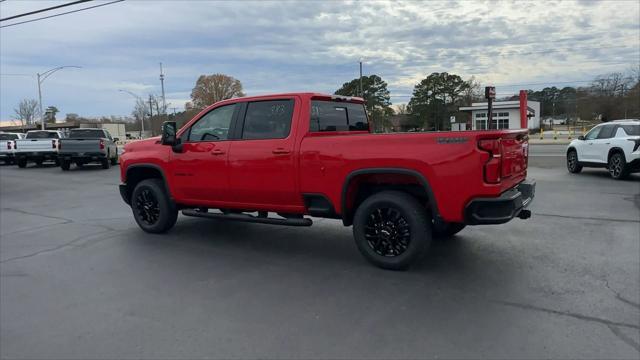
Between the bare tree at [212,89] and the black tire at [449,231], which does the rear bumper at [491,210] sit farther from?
the bare tree at [212,89]

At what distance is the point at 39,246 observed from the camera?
689cm

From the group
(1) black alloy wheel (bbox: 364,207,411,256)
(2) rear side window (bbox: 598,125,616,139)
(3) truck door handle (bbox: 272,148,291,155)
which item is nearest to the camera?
(1) black alloy wheel (bbox: 364,207,411,256)

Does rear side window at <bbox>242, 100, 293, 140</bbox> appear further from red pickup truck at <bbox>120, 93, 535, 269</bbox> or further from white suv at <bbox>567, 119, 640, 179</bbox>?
white suv at <bbox>567, 119, 640, 179</bbox>

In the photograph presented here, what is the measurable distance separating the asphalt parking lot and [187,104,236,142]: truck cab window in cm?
151

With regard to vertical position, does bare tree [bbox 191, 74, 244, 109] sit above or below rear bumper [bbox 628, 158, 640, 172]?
above

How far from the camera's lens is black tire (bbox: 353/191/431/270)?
4977 millimetres

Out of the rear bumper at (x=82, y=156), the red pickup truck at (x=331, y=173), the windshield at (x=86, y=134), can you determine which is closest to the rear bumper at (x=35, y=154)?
the windshield at (x=86, y=134)

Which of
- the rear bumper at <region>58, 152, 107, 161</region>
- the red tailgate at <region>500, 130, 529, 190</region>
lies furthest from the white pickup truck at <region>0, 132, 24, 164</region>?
the red tailgate at <region>500, 130, 529, 190</region>

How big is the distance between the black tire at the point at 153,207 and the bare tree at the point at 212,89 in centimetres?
8287

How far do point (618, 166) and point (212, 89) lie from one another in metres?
84.0

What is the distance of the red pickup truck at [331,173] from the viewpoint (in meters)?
4.65

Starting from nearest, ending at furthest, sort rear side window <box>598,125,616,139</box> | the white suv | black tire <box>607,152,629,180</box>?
the white suv
black tire <box>607,152,629,180</box>
rear side window <box>598,125,616,139</box>

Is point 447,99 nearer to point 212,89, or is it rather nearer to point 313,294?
point 212,89

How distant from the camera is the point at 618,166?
12781 mm
